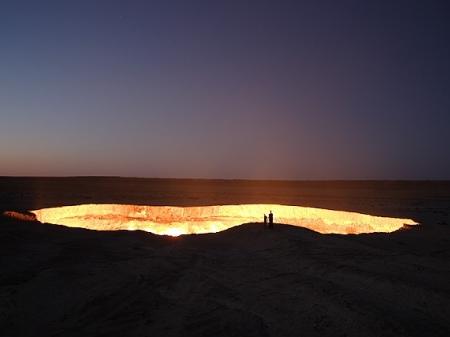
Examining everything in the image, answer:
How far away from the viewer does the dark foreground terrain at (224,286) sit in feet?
17.3

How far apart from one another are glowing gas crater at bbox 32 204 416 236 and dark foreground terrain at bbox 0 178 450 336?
5506 mm

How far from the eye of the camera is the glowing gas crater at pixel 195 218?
1669cm

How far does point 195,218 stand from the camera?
19312 mm

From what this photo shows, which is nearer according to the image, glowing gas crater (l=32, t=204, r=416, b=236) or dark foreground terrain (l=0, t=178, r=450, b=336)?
dark foreground terrain (l=0, t=178, r=450, b=336)

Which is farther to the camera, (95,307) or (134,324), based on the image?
(95,307)

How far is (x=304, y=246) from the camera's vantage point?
10.0 metres

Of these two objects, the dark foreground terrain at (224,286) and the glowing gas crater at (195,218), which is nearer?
the dark foreground terrain at (224,286)

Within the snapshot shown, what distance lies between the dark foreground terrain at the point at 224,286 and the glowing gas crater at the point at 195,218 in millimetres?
5506

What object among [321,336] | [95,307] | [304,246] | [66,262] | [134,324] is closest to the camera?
[321,336]

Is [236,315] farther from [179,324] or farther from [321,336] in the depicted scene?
[321,336]

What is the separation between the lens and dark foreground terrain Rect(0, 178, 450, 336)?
5.27 meters

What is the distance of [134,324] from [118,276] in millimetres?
2246

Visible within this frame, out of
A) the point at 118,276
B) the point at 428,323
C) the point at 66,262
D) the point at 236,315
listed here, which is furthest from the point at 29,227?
the point at 428,323

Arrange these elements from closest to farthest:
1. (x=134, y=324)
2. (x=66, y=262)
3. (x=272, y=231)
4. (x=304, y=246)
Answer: (x=134, y=324), (x=66, y=262), (x=304, y=246), (x=272, y=231)
